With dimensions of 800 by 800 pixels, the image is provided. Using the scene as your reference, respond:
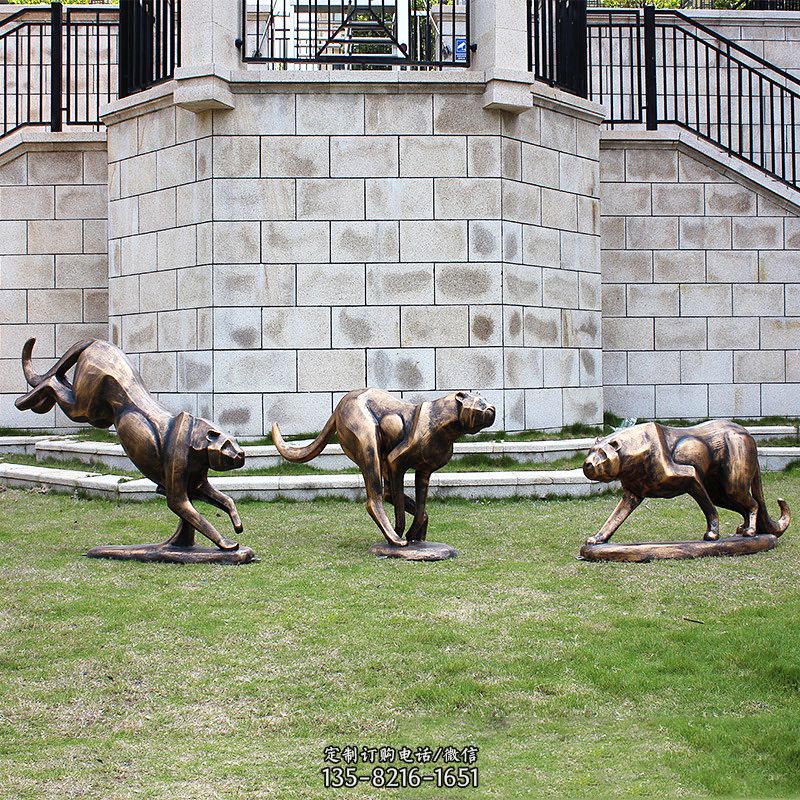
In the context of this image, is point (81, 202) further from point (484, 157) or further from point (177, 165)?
point (484, 157)

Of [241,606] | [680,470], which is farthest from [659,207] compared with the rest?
[241,606]

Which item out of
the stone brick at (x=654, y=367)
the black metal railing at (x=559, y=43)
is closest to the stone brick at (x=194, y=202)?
the black metal railing at (x=559, y=43)

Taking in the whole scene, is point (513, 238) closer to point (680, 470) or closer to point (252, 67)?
point (252, 67)

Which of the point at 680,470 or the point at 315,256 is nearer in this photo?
the point at 680,470

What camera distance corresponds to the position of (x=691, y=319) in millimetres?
14297

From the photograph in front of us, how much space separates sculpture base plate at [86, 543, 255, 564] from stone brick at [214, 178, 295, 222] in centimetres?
546

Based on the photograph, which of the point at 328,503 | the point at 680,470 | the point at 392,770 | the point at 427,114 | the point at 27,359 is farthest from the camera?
the point at 427,114

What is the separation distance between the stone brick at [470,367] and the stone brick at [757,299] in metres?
4.52

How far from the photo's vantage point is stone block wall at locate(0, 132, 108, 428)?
14258 millimetres

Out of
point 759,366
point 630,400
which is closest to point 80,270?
point 630,400

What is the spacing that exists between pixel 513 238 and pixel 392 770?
29.7 ft

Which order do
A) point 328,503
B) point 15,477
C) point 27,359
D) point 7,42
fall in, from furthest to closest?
point 7,42, point 15,477, point 328,503, point 27,359

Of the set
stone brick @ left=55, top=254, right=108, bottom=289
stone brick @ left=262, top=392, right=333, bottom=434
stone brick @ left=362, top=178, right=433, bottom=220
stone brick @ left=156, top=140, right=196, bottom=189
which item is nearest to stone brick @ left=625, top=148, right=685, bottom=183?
stone brick @ left=362, top=178, right=433, bottom=220

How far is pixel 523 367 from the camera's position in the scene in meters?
12.0
